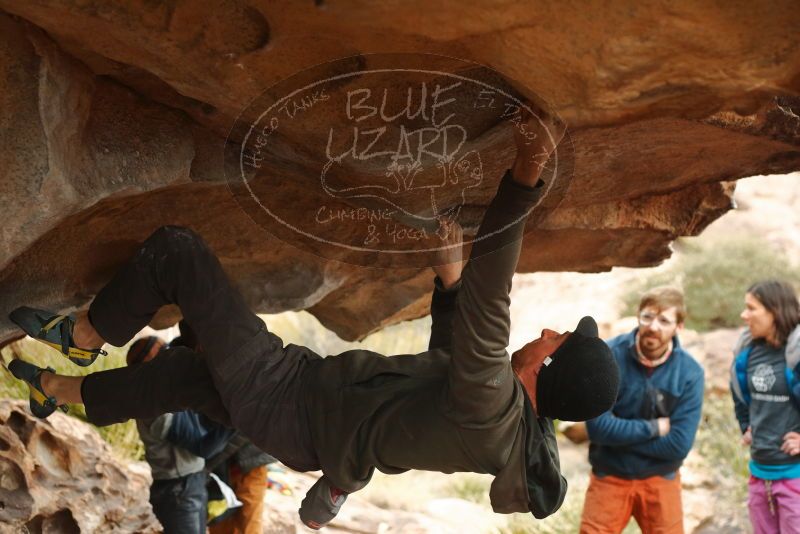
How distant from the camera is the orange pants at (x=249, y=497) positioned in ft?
16.4

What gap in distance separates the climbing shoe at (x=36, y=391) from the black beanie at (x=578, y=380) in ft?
6.48

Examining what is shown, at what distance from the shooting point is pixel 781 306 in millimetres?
4859

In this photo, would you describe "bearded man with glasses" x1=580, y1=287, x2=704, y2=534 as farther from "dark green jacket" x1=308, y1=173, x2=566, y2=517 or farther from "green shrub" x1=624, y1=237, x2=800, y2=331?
"green shrub" x1=624, y1=237, x2=800, y2=331

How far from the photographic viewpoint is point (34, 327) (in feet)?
10.8

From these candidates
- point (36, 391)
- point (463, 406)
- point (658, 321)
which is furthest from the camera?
point (658, 321)

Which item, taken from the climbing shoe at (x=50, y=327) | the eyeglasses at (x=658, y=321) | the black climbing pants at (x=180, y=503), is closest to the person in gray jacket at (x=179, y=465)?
the black climbing pants at (x=180, y=503)

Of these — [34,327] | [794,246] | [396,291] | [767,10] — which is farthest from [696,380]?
[794,246]

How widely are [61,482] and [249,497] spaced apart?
1.08m

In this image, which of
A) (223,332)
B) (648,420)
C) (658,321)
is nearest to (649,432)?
(648,420)

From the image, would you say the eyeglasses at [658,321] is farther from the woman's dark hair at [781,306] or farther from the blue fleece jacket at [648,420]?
the woman's dark hair at [781,306]

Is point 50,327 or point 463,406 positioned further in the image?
point 50,327

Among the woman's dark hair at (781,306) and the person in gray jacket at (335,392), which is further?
the woman's dark hair at (781,306)

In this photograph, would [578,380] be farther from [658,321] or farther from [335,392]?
[658,321]

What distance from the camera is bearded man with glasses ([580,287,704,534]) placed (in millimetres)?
4723
